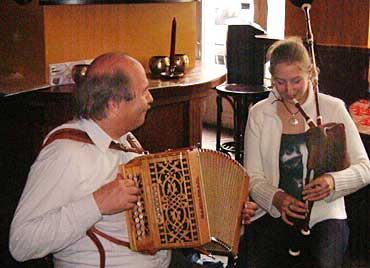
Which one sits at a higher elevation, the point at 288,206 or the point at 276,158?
the point at 276,158

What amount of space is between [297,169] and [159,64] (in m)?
1.58

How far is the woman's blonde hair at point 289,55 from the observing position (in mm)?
2416

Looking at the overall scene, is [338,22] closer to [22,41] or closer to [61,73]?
[61,73]

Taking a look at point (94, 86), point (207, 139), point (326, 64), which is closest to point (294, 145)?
point (94, 86)

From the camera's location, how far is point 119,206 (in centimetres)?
177

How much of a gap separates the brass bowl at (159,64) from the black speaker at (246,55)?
80 centimetres

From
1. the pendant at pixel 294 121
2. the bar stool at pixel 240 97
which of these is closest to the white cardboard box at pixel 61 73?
the bar stool at pixel 240 97

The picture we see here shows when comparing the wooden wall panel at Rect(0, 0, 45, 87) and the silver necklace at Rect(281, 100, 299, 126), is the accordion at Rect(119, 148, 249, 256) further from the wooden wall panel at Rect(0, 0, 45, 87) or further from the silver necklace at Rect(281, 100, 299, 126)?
the wooden wall panel at Rect(0, 0, 45, 87)

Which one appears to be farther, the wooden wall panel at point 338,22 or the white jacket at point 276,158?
the wooden wall panel at point 338,22

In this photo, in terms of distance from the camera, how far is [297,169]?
242 centimetres

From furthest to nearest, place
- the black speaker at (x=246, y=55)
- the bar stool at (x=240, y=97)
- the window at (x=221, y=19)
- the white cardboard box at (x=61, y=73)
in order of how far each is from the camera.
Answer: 1. the window at (x=221, y=19)
2. the black speaker at (x=246, y=55)
3. the bar stool at (x=240, y=97)
4. the white cardboard box at (x=61, y=73)

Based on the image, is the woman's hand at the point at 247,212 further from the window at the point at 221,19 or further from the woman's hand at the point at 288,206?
the window at the point at 221,19

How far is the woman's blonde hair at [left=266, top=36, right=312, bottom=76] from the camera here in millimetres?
2416

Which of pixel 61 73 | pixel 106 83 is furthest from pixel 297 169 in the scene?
pixel 61 73
